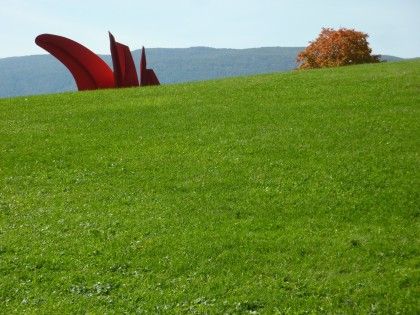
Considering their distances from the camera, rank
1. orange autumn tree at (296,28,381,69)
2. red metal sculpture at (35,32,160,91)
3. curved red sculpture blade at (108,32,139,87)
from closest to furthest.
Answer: curved red sculpture blade at (108,32,139,87), red metal sculpture at (35,32,160,91), orange autumn tree at (296,28,381,69)

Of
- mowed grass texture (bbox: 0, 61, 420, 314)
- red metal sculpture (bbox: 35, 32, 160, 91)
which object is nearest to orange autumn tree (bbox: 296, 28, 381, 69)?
red metal sculpture (bbox: 35, 32, 160, 91)

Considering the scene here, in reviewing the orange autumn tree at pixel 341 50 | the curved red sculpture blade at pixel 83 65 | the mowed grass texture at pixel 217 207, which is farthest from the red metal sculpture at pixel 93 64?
the orange autumn tree at pixel 341 50

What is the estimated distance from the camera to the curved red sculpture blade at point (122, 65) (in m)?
30.1

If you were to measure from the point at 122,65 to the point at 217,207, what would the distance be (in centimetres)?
2152

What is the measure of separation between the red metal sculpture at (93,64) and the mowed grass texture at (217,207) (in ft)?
34.4

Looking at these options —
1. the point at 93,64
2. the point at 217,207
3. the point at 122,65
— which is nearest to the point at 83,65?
the point at 93,64

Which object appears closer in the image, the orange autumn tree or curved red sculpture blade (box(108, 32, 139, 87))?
curved red sculpture blade (box(108, 32, 139, 87))

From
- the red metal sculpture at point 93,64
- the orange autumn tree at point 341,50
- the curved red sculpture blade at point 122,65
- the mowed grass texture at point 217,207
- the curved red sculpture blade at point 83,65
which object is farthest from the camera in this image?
the orange autumn tree at point 341,50

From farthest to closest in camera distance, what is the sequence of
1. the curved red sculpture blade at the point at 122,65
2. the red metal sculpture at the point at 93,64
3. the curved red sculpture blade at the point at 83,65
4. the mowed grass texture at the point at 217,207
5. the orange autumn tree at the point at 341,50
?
→ the orange autumn tree at the point at 341,50 → the curved red sculpture blade at the point at 83,65 → the red metal sculpture at the point at 93,64 → the curved red sculpture blade at the point at 122,65 → the mowed grass texture at the point at 217,207

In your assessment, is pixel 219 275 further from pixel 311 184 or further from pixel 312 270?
pixel 311 184

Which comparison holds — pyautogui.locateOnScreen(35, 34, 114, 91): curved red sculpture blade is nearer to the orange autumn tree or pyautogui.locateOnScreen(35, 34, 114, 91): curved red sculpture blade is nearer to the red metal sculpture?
the red metal sculpture

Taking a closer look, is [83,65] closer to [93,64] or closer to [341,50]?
[93,64]

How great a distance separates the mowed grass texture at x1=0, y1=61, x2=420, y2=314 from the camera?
27.6 feet

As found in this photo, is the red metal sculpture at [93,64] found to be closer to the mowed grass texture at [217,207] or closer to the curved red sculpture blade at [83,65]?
the curved red sculpture blade at [83,65]
